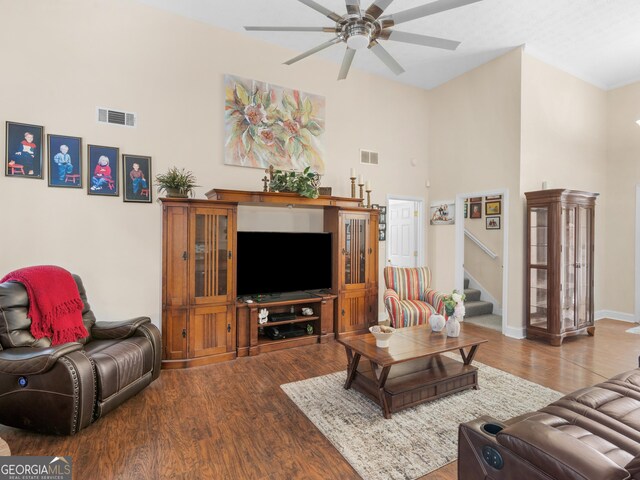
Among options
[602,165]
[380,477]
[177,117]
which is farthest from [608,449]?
[602,165]

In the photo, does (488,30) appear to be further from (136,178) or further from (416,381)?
(136,178)

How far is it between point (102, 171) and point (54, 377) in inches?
89.7

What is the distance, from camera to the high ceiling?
385cm

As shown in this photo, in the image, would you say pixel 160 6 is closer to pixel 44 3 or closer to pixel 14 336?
pixel 44 3

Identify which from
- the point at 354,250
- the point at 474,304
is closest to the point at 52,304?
the point at 354,250

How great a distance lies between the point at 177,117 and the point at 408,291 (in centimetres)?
380

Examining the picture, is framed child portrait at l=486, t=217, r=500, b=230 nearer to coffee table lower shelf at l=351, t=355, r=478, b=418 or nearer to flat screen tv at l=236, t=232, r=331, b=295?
flat screen tv at l=236, t=232, r=331, b=295

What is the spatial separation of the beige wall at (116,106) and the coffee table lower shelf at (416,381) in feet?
→ 8.06

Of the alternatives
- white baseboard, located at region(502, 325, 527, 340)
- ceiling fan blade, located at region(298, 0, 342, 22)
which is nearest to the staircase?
white baseboard, located at region(502, 325, 527, 340)

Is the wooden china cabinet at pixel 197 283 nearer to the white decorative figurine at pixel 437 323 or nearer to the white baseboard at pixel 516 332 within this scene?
the white decorative figurine at pixel 437 323

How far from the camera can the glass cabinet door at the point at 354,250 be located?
470 centimetres

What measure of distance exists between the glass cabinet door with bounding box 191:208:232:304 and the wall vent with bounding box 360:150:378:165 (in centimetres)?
259

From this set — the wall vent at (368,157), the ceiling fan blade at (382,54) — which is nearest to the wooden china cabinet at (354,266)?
the wall vent at (368,157)

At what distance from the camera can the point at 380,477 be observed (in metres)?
1.97
